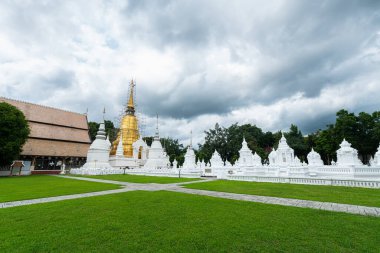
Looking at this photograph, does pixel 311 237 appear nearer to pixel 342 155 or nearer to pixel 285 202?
pixel 285 202

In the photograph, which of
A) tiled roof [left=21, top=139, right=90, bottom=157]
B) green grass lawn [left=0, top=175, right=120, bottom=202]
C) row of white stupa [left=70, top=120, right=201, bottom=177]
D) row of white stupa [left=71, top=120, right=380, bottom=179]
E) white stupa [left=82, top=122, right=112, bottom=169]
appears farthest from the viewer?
tiled roof [left=21, top=139, right=90, bottom=157]

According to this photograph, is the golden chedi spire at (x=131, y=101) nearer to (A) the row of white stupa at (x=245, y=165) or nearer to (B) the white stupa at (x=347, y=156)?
(A) the row of white stupa at (x=245, y=165)

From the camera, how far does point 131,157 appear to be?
1508 inches

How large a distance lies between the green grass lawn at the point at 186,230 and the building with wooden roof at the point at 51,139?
29212 mm

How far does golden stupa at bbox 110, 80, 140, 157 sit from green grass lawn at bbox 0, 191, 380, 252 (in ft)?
110

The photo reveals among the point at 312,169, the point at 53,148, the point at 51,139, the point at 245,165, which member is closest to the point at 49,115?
the point at 51,139

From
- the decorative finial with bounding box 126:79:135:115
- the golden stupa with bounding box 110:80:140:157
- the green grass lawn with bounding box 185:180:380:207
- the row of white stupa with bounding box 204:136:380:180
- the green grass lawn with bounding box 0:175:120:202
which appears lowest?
the green grass lawn with bounding box 0:175:120:202

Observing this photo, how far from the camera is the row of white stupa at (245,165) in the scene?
18094 mm

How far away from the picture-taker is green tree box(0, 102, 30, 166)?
2331 cm

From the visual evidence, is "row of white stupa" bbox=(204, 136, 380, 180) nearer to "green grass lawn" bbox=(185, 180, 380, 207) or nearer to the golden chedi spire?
"green grass lawn" bbox=(185, 180, 380, 207)

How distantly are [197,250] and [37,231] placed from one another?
12.4 feet

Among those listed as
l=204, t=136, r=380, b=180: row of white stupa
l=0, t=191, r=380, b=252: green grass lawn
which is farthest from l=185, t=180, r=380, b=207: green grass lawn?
l=204, t=136, r=380, b=180: row of white stupa

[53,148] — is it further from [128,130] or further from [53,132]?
[128,130]

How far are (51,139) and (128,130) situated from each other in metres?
13.3
